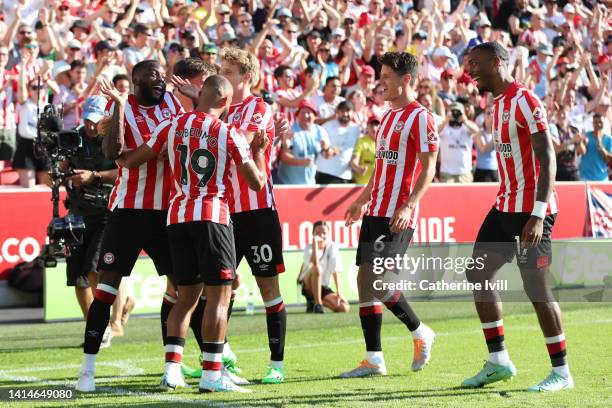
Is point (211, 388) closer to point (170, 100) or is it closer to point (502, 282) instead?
point (170, 100)

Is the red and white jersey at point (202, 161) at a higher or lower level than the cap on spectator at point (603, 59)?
lower

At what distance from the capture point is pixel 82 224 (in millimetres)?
9219

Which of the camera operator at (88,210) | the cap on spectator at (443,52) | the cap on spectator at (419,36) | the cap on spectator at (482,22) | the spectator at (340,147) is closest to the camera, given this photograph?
the camera operator at (88,210)

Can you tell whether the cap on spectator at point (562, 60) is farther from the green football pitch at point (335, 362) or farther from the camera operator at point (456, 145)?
the green football pitch at point (335, 362)

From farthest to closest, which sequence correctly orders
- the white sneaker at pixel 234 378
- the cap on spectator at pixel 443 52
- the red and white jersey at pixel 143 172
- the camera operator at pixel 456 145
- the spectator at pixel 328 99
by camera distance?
the cap on spectator at pixel 443 52 < the camera operator at pixel 456 145 < the spectator at pixel 328 99 < the white sneaker at pixel 234 378 < the red and white jersey at pixel 143 172

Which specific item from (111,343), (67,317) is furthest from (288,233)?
(111,343)

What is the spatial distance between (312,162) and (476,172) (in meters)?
3.51

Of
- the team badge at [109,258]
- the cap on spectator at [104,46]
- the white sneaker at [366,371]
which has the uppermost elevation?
the cap on spectator at [104,46]

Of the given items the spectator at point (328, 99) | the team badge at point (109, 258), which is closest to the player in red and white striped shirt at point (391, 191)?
the team badge at point (109, 258)

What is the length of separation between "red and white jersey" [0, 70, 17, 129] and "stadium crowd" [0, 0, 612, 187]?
14mm

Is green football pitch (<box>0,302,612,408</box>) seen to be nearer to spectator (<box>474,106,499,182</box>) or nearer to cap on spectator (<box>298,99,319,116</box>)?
cap on spectator (<box>298,99,319,116</box>)

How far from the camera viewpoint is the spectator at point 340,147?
16.7 metres

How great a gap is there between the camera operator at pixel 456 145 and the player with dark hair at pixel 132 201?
31.9 ft

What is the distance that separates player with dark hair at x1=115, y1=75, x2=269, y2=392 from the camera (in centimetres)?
737
